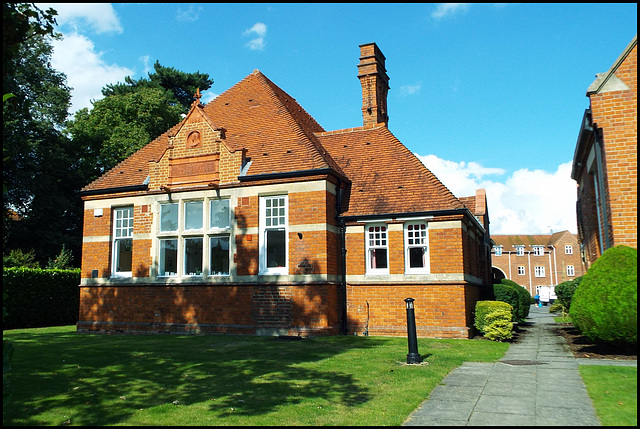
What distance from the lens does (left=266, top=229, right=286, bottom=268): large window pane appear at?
16594 millimetres

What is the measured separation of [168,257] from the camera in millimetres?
18047

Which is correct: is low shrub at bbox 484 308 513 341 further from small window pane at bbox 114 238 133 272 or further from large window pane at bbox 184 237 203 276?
small window pane at bbox 114 238 133 272

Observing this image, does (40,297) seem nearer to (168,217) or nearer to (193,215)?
(168,217)

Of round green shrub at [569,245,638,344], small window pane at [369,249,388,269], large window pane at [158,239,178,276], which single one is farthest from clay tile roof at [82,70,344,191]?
round green shrub at [569,245,638,344]

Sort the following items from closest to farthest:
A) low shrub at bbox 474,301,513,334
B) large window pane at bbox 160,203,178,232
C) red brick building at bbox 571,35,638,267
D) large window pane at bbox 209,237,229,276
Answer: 1. red brick building at bbox 571,35,638,267
2. low shrub at bbox 474,301,513,334
3. large window pane at bbox 209,237,229,276
4. large window pane at bbox 160,203,178,232

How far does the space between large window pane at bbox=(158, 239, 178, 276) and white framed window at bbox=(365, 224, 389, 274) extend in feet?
22.5

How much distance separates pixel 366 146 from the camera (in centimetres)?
1981

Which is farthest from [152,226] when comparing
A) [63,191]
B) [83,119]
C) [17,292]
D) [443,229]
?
[83,119]

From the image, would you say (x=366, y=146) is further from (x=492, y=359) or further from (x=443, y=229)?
(x=492, y=359)

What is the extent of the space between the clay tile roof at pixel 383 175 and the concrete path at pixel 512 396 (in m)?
6.65

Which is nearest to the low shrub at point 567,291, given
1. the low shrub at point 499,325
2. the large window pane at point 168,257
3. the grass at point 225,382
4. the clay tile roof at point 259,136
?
the low shrub at point 499,325

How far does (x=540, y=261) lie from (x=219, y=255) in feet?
222

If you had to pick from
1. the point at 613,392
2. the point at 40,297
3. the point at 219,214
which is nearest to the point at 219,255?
the point at 219,214

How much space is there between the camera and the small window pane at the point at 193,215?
17781 mm
